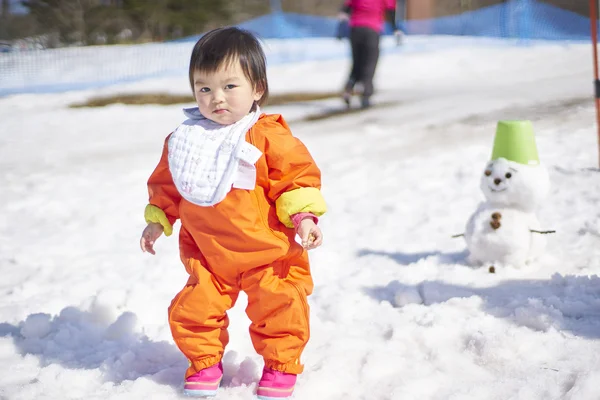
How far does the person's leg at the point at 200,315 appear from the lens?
2395mm

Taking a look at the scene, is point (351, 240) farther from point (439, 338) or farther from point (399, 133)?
point (399, 133)

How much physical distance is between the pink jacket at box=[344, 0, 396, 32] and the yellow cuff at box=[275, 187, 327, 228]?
23.7ft

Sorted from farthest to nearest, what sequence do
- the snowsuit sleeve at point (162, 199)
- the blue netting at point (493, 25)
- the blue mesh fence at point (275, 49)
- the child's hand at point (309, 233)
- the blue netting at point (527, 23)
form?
the blue netting at point (493, 25)
the blue netting at point (527, 23)
the blue mesh fence at point (275, 49)
the snowsuit sleeve at point (162, 199)
the child's hand at point (309, 233)

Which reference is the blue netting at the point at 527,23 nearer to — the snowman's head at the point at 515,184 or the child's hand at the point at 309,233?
the snowman's head at the point at 515,184

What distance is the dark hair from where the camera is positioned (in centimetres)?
229

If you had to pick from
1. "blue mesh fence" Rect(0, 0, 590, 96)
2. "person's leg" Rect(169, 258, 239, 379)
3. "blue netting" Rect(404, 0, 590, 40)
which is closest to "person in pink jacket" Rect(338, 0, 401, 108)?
"blue mesh fence" Rect(0, 0, 590, 96)

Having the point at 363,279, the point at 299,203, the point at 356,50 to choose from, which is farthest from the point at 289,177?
the point at 356,50

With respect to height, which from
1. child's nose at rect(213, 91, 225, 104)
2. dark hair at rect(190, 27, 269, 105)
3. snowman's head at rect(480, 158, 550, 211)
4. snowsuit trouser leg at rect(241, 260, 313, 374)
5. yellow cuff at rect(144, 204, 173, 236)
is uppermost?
dark hair at rect(190, 27, 269, 105)

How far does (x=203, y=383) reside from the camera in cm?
244

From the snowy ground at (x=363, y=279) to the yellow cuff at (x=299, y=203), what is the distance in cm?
68

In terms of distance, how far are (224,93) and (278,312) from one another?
2.62ft

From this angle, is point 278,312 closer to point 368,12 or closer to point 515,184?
point 515,184

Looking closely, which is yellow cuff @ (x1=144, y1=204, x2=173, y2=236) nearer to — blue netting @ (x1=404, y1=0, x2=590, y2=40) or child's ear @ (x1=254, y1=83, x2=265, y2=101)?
child's ear @ (x1=254, y1=83, x2=265, y2=101)

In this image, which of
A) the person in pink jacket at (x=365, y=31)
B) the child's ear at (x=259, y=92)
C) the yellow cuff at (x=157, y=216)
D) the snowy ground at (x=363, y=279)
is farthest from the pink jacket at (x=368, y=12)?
the yellow cuff at (x=157, y=216)
